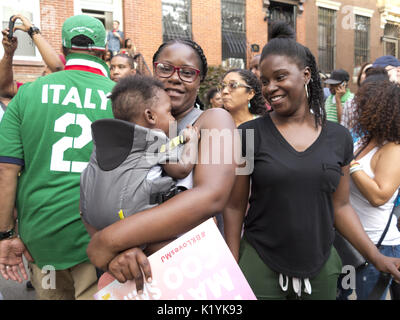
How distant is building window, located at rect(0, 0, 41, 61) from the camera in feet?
32.5

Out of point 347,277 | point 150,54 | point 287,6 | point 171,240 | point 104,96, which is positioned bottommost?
point 347,277

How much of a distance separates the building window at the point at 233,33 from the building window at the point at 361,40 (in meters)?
7.55

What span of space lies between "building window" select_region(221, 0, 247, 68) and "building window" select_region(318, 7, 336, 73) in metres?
4.91

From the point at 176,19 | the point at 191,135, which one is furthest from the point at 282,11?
the point at 191,135

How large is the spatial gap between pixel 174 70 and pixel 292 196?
33.1 inches

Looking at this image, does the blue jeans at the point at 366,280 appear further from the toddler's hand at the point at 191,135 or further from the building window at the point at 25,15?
the building window at the point at 25,15

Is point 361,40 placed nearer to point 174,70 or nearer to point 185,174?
point 174,70

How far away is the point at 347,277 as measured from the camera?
2.43m

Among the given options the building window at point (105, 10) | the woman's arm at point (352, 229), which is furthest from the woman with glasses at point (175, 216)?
the building window at point (105, 10)

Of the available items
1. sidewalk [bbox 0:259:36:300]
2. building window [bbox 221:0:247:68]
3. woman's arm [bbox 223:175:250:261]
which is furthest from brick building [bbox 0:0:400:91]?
woman's arm [bbox 223:175:250:261]

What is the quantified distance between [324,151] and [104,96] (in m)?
1.37
